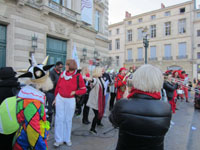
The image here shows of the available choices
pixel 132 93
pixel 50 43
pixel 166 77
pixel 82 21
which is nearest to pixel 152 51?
pixel 82 21

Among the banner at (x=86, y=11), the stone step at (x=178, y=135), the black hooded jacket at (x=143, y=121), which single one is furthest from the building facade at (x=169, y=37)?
the black hooded jacket at (x=143, y=121)

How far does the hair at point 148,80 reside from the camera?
165cm

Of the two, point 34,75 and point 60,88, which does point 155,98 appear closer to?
point 34,75

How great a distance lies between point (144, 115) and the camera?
1582 mm

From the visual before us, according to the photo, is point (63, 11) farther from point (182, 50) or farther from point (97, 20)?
point (182, 50)

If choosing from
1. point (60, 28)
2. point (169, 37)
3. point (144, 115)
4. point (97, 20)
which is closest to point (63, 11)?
point (60, 28)

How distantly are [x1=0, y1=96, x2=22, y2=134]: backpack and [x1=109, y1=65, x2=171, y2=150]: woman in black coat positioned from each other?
43.2 inches

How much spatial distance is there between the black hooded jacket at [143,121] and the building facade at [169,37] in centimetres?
2946

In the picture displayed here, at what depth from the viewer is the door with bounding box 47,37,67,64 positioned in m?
10.3

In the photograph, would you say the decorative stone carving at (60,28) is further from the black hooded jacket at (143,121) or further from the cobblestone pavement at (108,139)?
the black hooded jacket at (143,121)

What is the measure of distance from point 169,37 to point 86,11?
24.8m

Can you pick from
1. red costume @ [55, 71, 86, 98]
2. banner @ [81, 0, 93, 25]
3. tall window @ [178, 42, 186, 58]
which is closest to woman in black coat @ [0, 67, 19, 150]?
red costume @ [55, 71, 86, 98]

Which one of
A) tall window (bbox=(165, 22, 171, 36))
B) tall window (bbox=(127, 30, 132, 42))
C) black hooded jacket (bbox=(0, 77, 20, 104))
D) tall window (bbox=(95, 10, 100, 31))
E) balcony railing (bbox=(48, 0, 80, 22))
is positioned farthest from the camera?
tall window (bbox=(127, 30, 132, 42))

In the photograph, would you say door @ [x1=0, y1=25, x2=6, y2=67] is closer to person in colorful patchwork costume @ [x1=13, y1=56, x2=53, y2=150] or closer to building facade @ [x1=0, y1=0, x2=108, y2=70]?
building facade @ [x1=0, y1=0, x2=108, y2=70]
